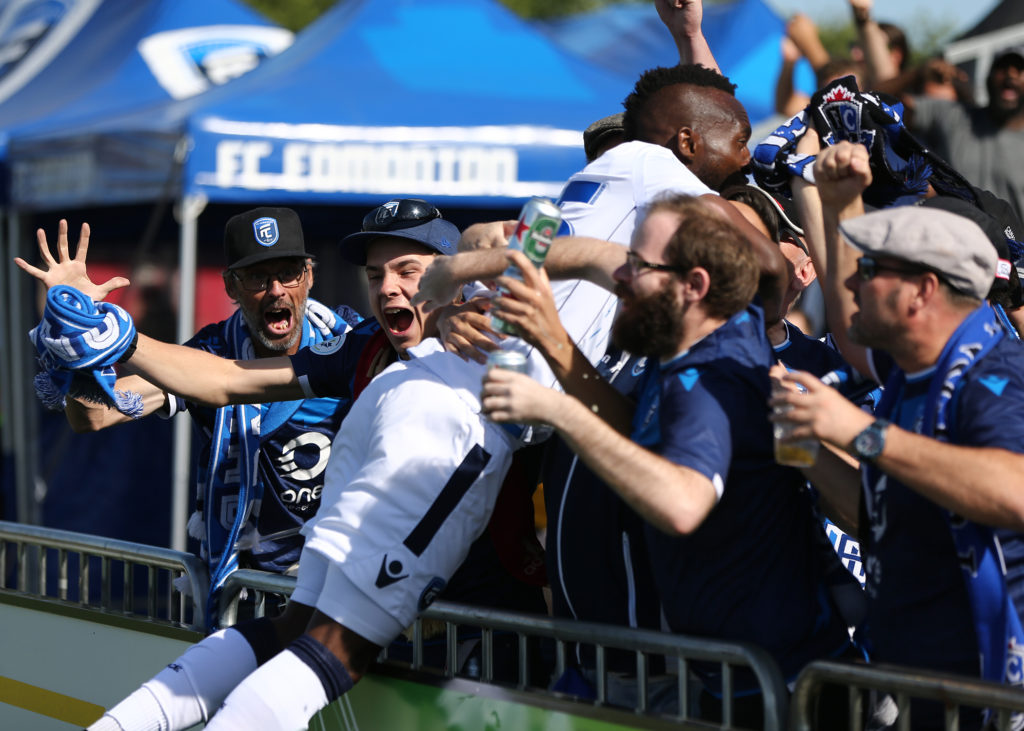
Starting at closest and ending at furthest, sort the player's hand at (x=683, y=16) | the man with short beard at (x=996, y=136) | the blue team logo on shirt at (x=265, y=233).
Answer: the player's hand at (x=683, y=16)
the blue team logo on shirt at (x=265, y=233)
the man with short beard at (x=996, y=136)

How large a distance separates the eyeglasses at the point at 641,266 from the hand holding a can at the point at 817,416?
1.34ft

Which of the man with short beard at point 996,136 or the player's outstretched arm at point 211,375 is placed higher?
the man with short beard at point 996,136

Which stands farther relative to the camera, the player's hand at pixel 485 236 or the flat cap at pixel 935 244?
the player's hand at pixel 485 236

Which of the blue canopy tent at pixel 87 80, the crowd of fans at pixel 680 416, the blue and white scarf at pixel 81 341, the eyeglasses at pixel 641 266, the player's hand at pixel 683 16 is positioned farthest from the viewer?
the blue canopy tent at pixel 87 80

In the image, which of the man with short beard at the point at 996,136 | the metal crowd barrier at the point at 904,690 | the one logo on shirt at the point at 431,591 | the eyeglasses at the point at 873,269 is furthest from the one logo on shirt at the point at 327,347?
the man with short beard at the point at 996,136

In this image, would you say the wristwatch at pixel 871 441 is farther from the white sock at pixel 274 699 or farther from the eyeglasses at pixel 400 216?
the eyeglasses at pixel 400 216

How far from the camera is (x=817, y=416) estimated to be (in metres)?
2.25

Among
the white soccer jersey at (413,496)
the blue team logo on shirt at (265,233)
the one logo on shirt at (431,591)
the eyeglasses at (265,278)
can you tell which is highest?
the blue team logo on shirt at (265,233)

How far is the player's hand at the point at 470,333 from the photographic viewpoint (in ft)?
9.69

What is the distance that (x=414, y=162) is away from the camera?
25.1 ft

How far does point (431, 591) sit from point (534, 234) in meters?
0.85

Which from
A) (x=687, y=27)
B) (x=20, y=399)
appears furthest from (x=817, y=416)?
(x=20, y=399)

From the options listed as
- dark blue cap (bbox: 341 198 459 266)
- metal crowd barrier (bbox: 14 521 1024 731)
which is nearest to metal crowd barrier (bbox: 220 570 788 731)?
metal crowd barrier (bbox: 14 521 1024 731)

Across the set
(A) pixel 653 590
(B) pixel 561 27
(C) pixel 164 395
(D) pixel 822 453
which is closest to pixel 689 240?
(D) pixel 822 453
